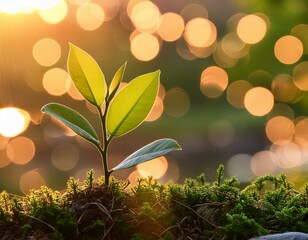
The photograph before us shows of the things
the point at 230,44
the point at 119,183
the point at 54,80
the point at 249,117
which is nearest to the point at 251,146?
the point at 249,117

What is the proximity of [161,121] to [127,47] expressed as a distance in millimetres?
2180

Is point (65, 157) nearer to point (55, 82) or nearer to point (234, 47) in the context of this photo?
point (55, 82)

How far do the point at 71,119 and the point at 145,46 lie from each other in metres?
14.3

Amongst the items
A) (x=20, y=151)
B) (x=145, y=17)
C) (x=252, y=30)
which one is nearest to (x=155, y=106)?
(x=20, y=151)

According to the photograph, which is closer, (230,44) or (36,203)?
(36,203)

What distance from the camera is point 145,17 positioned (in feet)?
57.1

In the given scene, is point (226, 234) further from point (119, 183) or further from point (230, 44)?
point (230, 44)

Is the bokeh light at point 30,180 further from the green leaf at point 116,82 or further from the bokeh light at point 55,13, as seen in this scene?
the green leaf at point 116,82

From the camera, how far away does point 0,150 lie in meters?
14.5

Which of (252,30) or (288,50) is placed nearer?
(288,50)

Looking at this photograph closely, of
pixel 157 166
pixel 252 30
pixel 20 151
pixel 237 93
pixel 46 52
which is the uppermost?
pixel 46 52

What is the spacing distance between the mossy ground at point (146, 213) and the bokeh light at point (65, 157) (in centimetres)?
1210

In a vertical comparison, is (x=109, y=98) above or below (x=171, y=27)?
below

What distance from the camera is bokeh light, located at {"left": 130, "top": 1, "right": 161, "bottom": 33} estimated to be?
16.9 m
